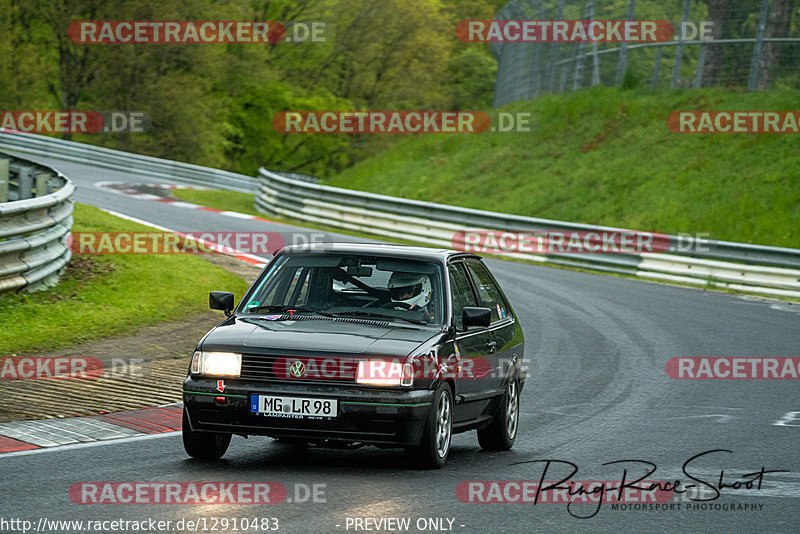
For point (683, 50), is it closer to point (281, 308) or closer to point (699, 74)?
point (699, 74)

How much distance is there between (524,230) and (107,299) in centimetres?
1238

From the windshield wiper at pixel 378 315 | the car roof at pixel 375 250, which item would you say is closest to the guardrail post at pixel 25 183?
the car roof at pixel 375 250

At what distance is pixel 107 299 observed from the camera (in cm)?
1390

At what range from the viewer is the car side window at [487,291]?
9008mm

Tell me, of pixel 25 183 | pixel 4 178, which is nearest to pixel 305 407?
pixel 4 178

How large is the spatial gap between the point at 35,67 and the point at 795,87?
33.9m

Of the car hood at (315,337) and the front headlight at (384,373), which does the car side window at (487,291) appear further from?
the front headlight at (384,373)

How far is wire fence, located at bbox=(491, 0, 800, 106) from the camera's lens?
90.4 ft

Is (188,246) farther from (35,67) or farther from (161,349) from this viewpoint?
(35,67)

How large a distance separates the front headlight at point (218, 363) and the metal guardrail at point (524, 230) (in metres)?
15.5

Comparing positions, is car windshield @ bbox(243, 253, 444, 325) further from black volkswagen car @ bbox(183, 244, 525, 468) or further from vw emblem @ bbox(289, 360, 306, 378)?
vw emblem @ bbox(289, 360, 306, 378)

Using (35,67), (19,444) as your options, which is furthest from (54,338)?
(35,67)

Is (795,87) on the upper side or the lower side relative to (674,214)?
upper

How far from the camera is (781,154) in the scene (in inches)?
1066
